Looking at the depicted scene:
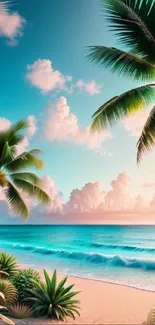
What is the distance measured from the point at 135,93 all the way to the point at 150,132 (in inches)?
44.7

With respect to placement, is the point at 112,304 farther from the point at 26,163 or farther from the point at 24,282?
the point at 26,163

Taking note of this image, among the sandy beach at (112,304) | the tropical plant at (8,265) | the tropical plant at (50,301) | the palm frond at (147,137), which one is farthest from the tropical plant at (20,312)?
the palm frond at (147,137)

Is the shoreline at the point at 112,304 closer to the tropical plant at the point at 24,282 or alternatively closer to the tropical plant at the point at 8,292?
the tropical plant at the point at 24,282

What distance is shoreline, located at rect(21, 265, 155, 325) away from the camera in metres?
8.10

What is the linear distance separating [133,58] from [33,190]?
8022mm

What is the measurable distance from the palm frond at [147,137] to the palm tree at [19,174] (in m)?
5.95

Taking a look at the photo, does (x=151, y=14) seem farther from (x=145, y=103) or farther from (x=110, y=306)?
(x=110, y=306)

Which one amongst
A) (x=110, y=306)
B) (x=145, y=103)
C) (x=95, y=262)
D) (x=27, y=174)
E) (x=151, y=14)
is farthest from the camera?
(x=95, y=262)

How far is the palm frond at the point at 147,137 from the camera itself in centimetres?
774

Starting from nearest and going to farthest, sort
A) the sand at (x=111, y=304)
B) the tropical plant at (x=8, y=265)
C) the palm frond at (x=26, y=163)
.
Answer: the sand at (x=111, y=304)
the tropical plant at (x=8, y=265)
the palm frond at (x=26, y=163)

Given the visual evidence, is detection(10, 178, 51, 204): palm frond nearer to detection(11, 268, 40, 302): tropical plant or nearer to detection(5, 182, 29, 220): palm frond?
detection(5, 182, 29, 220): palm frond

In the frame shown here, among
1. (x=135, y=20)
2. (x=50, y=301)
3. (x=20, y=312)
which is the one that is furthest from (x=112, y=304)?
(x=135, y=20)

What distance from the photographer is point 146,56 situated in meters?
7.47

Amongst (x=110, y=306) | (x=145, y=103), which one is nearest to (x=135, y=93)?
(x=145, y=103)
